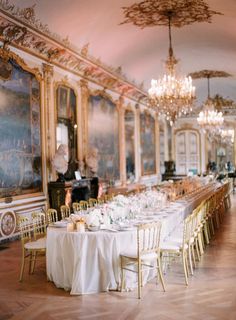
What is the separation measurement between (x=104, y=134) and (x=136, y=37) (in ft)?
13.3

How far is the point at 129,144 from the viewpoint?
731 inches

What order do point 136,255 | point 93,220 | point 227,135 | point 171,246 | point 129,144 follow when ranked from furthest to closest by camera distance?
1. point 227,135
2. point 129,144
3. point 171,246
4. point 93,220
5. point 136,255

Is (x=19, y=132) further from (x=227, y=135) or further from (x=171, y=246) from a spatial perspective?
(x=227, y=135)

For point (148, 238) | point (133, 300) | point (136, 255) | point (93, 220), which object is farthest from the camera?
point (93, 220)

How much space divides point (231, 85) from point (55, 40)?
41.0ft

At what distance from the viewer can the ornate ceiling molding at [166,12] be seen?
10.3 metres

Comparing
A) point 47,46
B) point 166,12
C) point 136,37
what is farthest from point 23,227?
point 136,37

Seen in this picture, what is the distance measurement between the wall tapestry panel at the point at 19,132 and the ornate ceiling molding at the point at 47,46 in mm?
639

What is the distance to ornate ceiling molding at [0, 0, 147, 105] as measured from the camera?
918cm

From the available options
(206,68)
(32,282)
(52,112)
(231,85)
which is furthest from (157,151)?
(32,282)

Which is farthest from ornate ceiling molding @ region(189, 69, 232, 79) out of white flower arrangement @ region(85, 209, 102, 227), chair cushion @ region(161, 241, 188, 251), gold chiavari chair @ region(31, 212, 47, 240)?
white flower arrangement @ region(85, 209, 102, 227)

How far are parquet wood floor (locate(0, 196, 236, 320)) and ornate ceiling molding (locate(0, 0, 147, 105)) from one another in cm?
524

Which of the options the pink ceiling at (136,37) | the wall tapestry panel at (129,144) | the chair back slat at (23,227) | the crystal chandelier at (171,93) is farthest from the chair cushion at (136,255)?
the wall tapestry panel at (129,144)

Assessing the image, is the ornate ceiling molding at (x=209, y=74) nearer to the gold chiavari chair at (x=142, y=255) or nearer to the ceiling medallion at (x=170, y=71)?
the ceiling medallion at (x=170, y=71)
